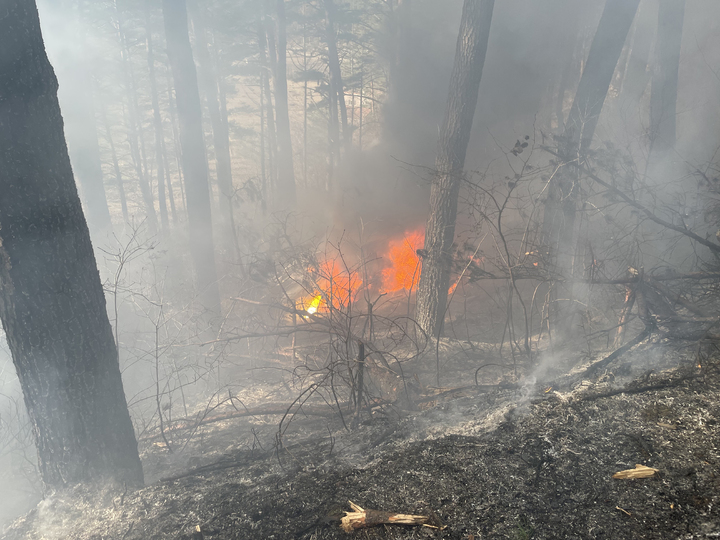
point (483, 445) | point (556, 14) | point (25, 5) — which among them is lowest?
point (483, 445)

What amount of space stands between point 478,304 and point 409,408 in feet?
20.0

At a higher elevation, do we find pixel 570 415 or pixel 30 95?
pixel 30 95

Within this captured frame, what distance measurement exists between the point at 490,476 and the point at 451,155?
18.8ft

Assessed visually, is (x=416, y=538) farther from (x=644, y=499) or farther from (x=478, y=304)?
(x=478, y=304)

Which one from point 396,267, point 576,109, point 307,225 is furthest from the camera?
point 307,225

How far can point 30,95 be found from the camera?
3.22 meters

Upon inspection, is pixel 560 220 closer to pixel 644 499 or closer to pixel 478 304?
pixel 478 304

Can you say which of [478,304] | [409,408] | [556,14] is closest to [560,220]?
[478,304]

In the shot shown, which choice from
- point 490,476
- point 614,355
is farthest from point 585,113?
point 490,476

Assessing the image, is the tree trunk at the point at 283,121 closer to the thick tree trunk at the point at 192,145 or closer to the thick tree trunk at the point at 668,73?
the thick tree trunk at the point at 192,145

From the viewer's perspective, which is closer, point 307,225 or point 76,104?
point 76,104

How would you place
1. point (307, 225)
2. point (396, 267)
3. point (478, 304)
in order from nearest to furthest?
point (478, 304) → point (396, 267) → point (307, 225)

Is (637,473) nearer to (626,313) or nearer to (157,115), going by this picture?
(626,313)

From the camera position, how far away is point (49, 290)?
336 cm
